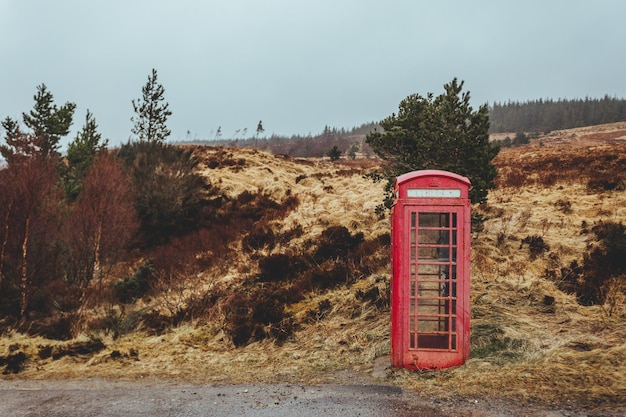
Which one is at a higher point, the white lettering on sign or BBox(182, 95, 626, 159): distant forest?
BBox(182, 95, 626, 159): distant forest

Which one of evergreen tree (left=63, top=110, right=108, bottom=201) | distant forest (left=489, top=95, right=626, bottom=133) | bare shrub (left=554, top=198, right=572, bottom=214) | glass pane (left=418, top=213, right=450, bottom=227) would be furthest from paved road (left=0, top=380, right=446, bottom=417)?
distant forest (left=489, top=95, right=626, bottom=133)

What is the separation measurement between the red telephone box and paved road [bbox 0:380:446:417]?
39.5 inches

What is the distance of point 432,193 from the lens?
7230 millimetres

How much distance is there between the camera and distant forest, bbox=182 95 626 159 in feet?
254

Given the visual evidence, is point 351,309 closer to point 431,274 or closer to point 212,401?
point 431,274

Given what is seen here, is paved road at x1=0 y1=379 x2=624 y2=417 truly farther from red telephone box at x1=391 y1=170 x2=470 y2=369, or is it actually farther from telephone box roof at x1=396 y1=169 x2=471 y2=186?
telephone box roof at x1=396 y1=169 x2=471 y2=186

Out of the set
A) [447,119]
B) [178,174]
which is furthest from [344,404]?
[178,174]

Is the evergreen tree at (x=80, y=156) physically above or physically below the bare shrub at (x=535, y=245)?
above

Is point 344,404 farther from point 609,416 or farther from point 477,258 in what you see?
point 477,258

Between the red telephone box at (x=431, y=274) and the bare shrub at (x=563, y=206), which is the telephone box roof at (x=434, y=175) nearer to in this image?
the red telephone box at (x=431, y=274)

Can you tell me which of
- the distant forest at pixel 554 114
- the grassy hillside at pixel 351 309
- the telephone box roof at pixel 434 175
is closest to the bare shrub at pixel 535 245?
the grassy hillside at pixel 351 309

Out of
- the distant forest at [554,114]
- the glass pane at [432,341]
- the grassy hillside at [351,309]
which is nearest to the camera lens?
the grassy hillside at [351,309]

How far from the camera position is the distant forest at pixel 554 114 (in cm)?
8500

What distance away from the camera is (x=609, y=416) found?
5.03m
